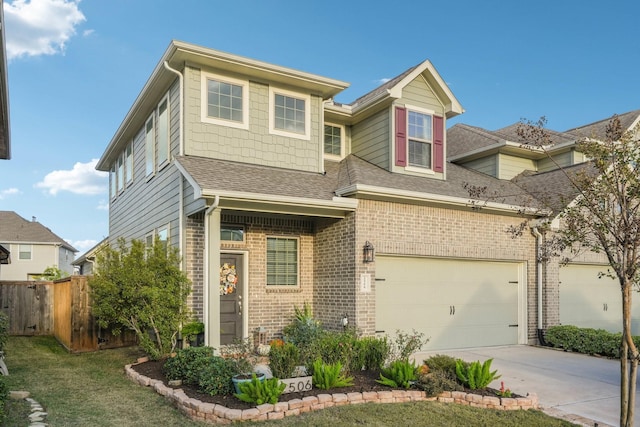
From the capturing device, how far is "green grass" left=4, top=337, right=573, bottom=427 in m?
6.08

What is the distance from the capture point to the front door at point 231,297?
1080 centimetres

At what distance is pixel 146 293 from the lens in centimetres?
884

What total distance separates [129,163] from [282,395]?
35.9 feet

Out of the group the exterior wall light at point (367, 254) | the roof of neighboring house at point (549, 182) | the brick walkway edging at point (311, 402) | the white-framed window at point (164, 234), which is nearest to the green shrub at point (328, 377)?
the brick walkway edging at point (311, 402)

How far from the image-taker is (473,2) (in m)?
15.1

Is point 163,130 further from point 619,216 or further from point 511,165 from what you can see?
point 511,165

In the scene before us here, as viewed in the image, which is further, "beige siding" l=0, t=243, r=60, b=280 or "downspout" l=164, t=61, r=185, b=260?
"beige siding" l=0, t=243, r=60, b=280

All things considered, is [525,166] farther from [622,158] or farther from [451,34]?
[622,158]

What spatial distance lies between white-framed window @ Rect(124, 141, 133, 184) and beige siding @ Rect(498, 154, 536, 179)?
1094 cm

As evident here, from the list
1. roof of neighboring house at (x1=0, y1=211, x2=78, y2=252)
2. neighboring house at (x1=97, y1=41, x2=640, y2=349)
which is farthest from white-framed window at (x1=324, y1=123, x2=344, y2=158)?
roof of neighboring house at (x1=0, y1=211, x2=78, y2=252)

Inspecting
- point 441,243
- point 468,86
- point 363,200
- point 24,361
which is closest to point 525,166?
point 468,86

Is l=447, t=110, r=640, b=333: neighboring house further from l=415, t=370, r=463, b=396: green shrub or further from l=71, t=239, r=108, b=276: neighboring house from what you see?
l=71, t=239, r=108, b=276: neighboring house

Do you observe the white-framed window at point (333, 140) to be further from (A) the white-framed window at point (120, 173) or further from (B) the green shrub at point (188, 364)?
(A) the white-framed window at point (120, 173)

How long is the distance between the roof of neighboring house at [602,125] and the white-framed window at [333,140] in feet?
22.8
